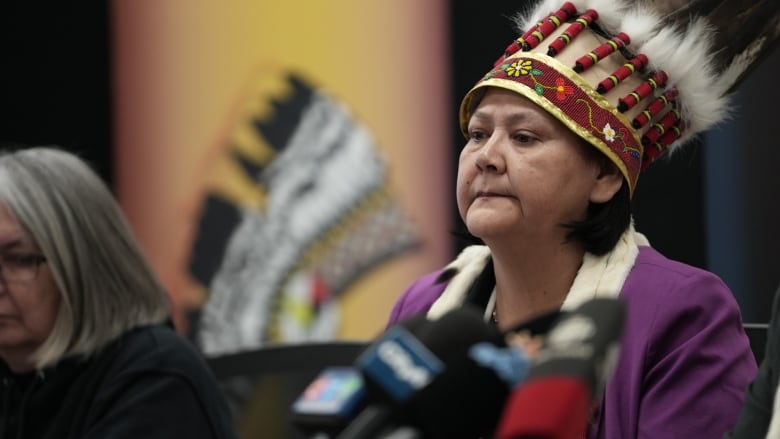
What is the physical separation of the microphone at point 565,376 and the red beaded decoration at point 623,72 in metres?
1.21

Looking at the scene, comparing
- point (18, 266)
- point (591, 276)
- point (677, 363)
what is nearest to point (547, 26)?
point (591, 276)

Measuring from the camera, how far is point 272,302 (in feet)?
11.4

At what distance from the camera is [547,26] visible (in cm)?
216

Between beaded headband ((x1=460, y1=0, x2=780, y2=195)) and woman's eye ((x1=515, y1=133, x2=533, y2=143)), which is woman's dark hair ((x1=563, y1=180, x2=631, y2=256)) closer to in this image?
beaded headband ((x1=460, y1=0, x2=780, y2=195))

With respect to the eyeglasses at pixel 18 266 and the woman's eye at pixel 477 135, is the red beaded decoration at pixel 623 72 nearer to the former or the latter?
the woman's eye at pixel 477 135

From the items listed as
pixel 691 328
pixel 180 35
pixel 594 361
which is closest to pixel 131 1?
pixel 180 35

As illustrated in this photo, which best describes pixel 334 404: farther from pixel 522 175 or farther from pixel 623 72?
pixel 623 72

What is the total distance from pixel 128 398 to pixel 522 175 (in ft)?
2.47

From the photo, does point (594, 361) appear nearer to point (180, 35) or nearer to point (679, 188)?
point (679, 188)

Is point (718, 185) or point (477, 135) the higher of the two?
point (477, 135)

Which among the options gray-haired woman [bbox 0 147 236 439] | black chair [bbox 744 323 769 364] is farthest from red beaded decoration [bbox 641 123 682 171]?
gray-haired woman [bbox 0 147 236 439]

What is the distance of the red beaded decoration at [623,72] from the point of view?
82.2 inches

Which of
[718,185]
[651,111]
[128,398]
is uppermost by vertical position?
[651,111]

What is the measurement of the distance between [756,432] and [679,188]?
4.24 feet
